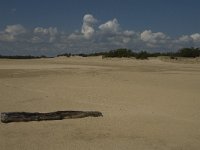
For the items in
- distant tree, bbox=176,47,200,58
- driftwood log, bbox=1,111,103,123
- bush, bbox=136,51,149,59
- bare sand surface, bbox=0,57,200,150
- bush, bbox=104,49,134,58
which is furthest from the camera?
bush, bbox=104,49,134,58

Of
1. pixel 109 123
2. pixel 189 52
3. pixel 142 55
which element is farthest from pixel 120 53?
pixel 109 123

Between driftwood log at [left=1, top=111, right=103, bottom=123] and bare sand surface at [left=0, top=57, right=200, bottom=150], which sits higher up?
driftwood log at [left=1, top=111, right=103, bottom=123]

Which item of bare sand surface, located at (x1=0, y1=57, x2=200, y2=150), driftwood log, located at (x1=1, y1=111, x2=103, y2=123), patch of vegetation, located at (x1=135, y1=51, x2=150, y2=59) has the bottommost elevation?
bare sand surface, located at (x1=0, y1=57, x2=200, y2=150)

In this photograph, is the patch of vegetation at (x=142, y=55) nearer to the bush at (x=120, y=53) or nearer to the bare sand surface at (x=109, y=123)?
the bush at (x=120, y=53)

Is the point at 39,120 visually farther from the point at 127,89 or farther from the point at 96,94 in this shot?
the point at 127,89

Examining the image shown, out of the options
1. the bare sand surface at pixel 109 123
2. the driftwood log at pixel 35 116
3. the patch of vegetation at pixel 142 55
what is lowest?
the bare sand surface at pixel 109 123

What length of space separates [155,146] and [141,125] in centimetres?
175

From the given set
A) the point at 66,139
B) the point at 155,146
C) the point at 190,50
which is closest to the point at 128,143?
the point at 155,146

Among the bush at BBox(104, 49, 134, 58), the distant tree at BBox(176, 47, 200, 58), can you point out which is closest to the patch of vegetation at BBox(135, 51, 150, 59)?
the bush at BBox(104, 49, 134, 58)

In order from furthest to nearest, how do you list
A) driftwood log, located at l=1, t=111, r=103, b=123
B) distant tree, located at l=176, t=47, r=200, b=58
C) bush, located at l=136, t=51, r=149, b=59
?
distant tree, located at l=176, t=47, r=200, b=58
bush, located at l=136, t=51, r=149, b=59
driftwood log, located at l=1, t=111, r=103, b=123

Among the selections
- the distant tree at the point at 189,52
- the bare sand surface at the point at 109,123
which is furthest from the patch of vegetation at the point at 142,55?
the bare sand surface at the point at 109,123

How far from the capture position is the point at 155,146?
8.05 m

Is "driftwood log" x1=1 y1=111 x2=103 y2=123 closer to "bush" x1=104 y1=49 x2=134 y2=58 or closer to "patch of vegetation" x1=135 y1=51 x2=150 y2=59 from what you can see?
"patch of vegetation" x1=135 y1=51 x2=150 y2=59

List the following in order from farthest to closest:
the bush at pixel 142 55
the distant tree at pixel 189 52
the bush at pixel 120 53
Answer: the bush at pixel 120 53 → the distant tree at pixel 189 52 → the bush at pixel 142 55
